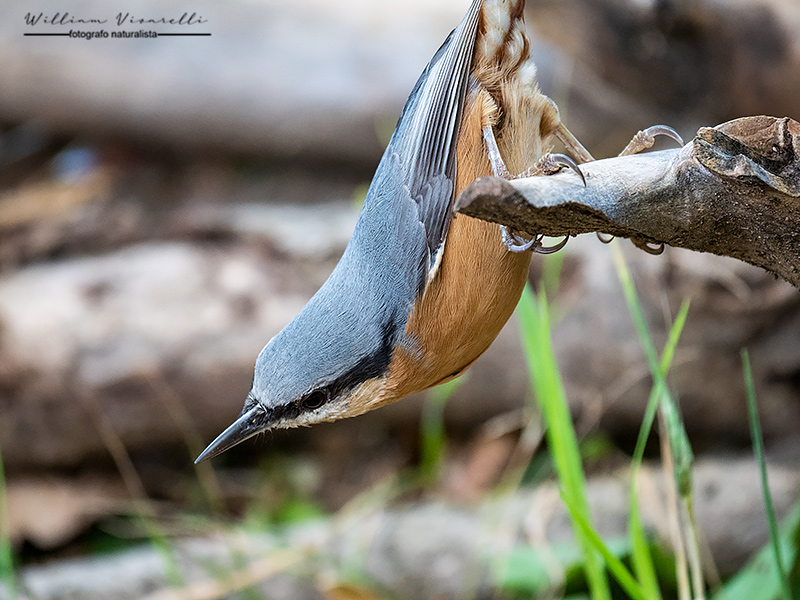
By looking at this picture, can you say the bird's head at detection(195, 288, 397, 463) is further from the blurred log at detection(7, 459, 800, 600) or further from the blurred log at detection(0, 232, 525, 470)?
the blurred log at detection(0, 232, 525, 470)

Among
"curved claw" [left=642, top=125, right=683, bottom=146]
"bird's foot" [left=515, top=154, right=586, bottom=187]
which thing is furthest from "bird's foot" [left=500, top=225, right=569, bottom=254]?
"curved claw" [left=642, top=125, right=683, bottom=146]

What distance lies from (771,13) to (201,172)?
3.69 metres

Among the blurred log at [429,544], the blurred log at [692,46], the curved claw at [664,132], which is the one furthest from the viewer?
the blurred log at [692,46]

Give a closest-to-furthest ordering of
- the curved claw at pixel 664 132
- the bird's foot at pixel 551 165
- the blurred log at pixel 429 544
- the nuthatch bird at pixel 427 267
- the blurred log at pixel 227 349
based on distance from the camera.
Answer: the bird's foot at pixel 551 165 → the nuthatch bird at pixel 427 267 → the curved claw at pixel 664 132 → the blurred log at pixel 429 544 → the blurred log at pixel 227 349

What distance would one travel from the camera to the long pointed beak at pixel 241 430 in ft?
6.88

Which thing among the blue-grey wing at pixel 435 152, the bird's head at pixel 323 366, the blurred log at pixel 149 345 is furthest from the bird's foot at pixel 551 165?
the blurred log at pixel 149 345

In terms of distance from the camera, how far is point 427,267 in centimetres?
201

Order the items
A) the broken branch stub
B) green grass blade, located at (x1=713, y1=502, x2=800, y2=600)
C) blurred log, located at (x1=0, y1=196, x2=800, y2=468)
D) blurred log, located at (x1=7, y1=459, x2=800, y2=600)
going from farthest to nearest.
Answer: blurred log, located at (x1=0, y1=196, x2=800, y2=468)
blurred log, located at (x1=7, y1=459, x2=800, y2=600)
green grass blade, located at (x1=713, y1=502, x2=800, y2=600)
the broken branch stub

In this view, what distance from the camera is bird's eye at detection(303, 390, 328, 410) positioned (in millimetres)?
2010

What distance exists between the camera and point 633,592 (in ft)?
6.20

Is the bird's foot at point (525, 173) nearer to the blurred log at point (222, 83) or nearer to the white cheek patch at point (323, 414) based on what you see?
the white cheek patch at point (323, 414)

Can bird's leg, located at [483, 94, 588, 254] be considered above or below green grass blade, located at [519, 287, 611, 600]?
above

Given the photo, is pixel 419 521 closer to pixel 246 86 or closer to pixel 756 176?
pixel 756 176

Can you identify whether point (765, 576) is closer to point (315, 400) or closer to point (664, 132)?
point (664, 132)
